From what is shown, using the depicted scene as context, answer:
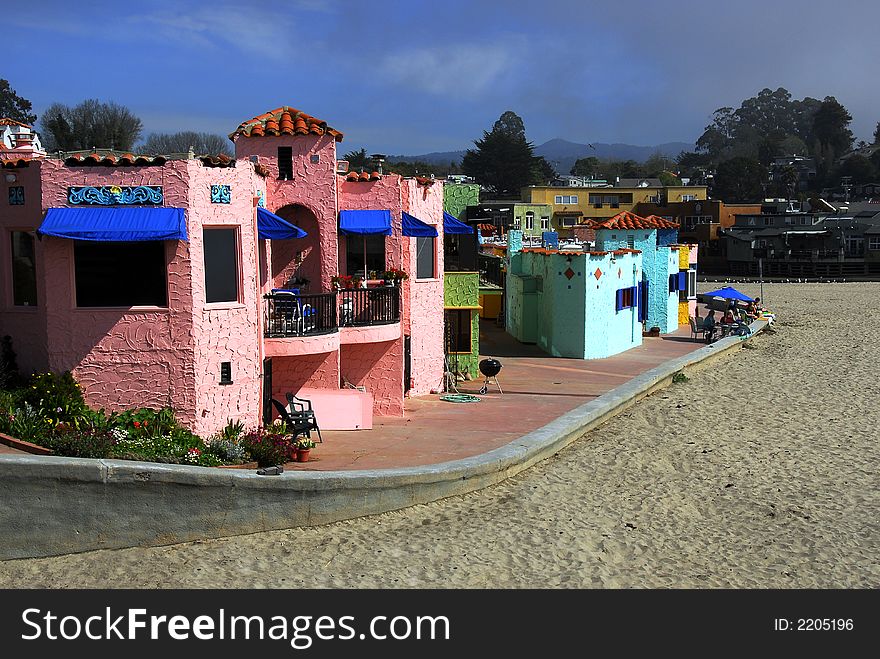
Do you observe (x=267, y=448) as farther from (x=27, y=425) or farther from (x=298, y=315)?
(x=298, y=315)

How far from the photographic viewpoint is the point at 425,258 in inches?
920

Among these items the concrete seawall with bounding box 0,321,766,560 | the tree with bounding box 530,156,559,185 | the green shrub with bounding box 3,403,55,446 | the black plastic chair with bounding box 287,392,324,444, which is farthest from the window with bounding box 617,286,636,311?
the tree with bounding box 530,156,559,185

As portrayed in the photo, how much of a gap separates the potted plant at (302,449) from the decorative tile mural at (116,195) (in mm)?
4091

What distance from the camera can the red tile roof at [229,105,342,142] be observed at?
A: 19.0 metres

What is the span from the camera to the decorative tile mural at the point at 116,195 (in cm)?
1441

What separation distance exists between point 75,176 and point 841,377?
19832 mm

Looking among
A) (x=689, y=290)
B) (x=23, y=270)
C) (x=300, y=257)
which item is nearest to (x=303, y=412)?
(x=300, y=257)

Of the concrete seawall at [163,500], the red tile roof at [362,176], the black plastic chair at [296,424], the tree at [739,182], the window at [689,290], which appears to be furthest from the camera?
the tree at [739,182]

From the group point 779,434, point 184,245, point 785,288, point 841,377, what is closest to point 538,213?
point 785,288

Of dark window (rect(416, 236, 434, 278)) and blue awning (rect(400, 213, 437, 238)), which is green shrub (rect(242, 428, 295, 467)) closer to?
blue awning (rect(400, 213, 437, 238))

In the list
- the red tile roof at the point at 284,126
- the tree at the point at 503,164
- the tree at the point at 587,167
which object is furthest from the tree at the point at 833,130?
the red tile roof at the point at 284,126

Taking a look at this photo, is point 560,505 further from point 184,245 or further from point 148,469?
point 184,245

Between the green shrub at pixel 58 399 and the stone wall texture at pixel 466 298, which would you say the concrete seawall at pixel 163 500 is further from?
the stone wall texture at pixel 466 298
